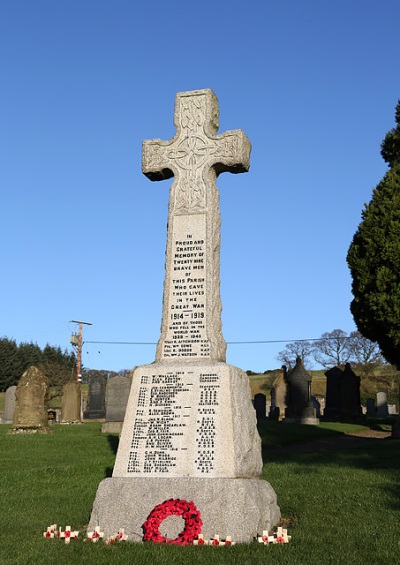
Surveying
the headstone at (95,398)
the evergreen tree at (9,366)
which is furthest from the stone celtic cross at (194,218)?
the evergreen tree at (9,366)

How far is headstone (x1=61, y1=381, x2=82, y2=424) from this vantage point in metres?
27.2

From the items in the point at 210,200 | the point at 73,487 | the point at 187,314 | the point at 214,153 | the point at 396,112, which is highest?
the point at 396,112

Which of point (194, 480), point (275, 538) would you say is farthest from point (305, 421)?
point (275, 538)

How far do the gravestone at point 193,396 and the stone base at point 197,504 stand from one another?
0.04 ft

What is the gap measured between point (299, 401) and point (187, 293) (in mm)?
26337

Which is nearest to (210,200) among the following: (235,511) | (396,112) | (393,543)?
(235,511)

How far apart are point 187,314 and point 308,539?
10.5 feet

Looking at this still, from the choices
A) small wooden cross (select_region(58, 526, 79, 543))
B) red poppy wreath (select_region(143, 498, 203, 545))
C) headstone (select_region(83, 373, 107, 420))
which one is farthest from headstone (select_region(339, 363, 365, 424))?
small wooden cross (select_region(58, 526, 79, 543))

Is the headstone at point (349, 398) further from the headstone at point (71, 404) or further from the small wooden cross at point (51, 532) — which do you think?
the small wooden cross at point (51, 532)

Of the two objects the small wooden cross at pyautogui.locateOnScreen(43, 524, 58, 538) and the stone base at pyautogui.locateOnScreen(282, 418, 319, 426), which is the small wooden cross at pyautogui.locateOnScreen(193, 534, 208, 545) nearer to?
the small wooden cross at pyautogui.locateOnScreen(43, 524, 58, 538)

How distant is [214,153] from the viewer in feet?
29.2

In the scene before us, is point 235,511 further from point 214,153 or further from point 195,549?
point 214,153

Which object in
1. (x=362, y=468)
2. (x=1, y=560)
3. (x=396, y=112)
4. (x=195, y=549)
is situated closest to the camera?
(x=1, y=560)

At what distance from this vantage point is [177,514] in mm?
6758
